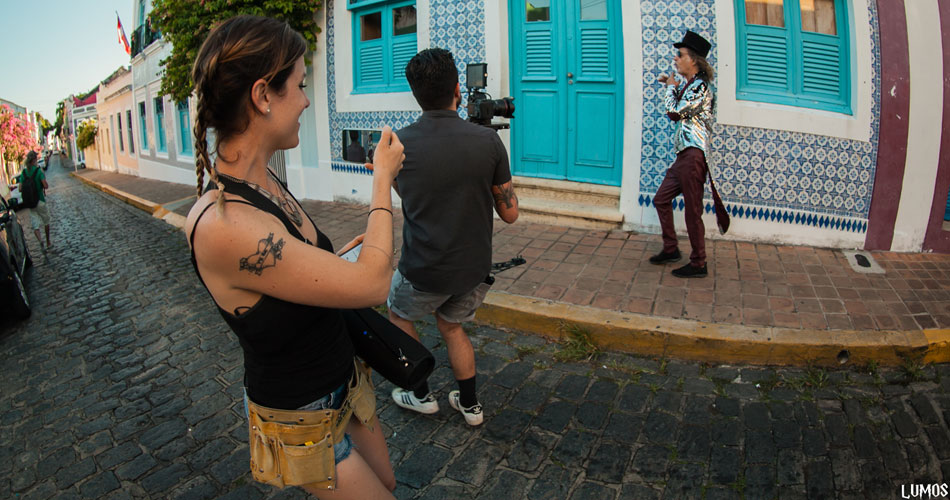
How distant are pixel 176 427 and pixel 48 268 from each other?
19.0ft

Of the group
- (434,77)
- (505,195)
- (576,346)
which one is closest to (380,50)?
(576,346)

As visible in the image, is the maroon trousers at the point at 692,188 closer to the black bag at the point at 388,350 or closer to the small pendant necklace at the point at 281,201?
the black bag at the point at 388,350

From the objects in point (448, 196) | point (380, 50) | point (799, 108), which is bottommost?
point (448, 196)

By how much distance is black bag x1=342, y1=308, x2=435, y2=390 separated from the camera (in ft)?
5.74

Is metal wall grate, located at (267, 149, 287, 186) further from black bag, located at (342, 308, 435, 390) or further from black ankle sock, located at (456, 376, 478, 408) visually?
black bag, located at (342, 308, 435, 390)

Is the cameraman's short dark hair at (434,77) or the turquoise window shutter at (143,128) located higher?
the turquoise window shutter at (143,128)

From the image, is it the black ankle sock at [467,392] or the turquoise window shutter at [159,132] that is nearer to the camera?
the black ankle sock at [467,392]

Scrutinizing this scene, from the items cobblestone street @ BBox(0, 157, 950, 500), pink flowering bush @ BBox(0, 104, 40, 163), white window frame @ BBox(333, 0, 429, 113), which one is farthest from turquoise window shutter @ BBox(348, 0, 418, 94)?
pink flowering bush @ BBox(0, 104, 40, 163)

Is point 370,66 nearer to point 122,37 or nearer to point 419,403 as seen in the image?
point 419,403

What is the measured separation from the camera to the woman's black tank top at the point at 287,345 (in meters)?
1.45

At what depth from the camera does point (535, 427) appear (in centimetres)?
302

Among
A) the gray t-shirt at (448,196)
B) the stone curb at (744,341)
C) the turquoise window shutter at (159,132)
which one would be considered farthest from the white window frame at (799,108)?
the turquoise window shutter at (159,132)

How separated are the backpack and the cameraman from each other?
8.74 m

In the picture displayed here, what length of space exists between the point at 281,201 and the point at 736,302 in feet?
12.0
